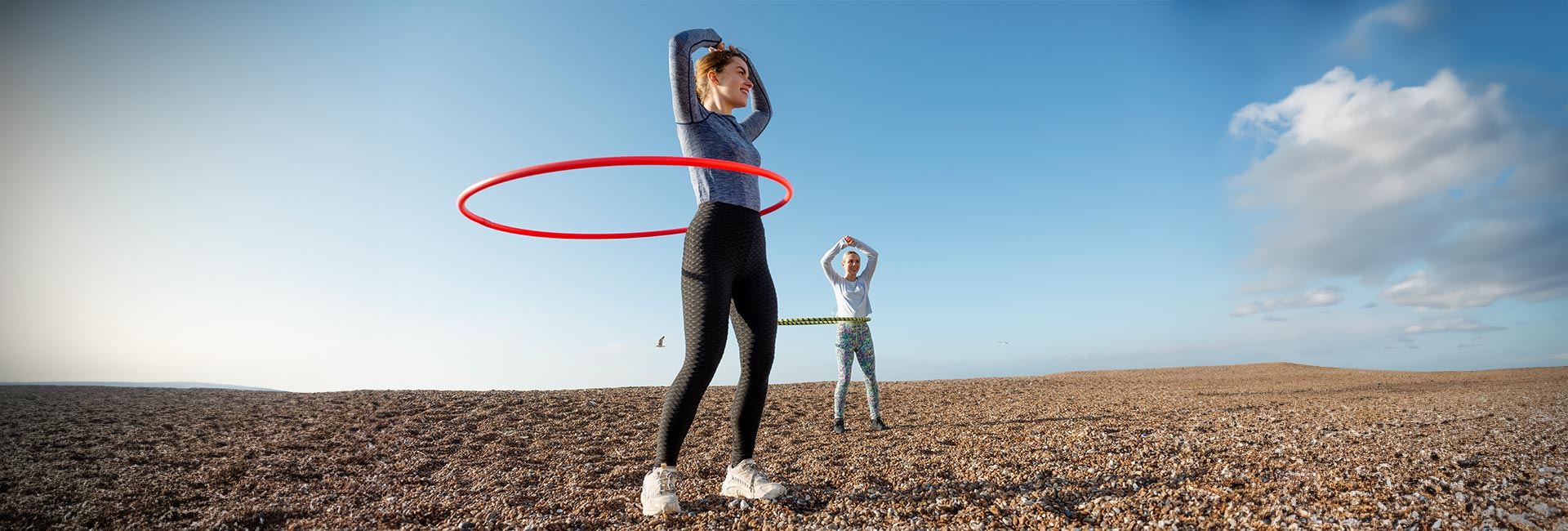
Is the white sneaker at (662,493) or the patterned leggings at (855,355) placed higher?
the patterned leggings at (855,355)

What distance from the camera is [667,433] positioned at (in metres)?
3.14

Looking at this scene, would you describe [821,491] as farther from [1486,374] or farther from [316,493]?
[1486,374]

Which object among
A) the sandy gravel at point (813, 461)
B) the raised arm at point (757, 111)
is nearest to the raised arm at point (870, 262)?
the sandy gravel at point (813, 461)

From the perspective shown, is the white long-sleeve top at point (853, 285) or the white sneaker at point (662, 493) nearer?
the white sneaker at point (662, 493)

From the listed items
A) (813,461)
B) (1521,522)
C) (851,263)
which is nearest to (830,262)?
(851,263)

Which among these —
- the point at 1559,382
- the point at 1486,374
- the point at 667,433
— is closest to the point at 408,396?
the point at 667,433

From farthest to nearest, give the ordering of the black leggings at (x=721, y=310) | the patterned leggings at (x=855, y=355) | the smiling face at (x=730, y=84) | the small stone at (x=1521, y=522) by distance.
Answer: the patterned leggings at (x=855, y=355)
the smiling face at (x=730, y=84)
the black leggings at (x=721, y=310)
the small stone at (x=1521, y=522)

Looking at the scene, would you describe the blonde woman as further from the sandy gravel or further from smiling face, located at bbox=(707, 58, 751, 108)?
the sandy gravel

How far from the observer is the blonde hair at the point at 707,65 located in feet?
10.9

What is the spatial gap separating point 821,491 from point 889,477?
1.62 ft

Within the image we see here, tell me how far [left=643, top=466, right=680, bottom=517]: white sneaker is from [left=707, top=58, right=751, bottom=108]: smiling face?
1.82 m

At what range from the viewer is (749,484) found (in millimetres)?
3355

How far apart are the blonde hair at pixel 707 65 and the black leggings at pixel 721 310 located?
0.64m

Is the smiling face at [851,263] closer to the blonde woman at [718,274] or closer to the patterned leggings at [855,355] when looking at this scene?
the patterned leggings at [855,355]
